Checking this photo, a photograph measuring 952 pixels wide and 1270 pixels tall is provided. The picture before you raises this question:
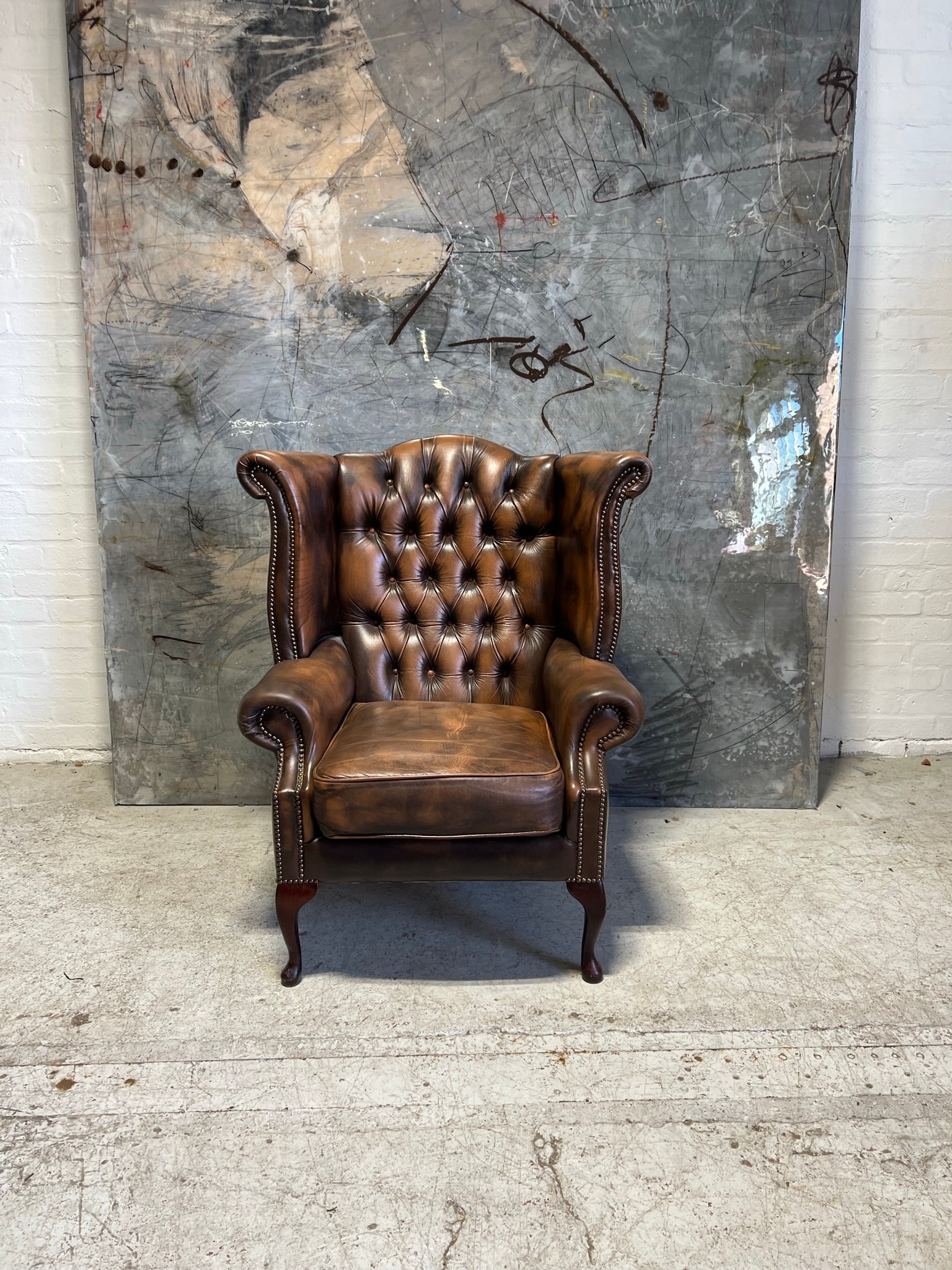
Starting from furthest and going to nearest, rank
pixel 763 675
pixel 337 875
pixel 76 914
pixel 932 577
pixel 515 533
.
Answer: pixel 932 577, pixel 763 675, pixel 515 533, pixel 76 914, pixel 337 875

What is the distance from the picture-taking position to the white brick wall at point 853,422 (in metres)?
2.58

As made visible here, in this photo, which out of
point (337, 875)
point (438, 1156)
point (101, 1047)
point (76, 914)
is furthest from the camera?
point (76, 914)

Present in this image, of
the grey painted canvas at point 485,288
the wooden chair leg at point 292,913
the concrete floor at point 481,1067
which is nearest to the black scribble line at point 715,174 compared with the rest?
the grey painted canvas at point 485,288

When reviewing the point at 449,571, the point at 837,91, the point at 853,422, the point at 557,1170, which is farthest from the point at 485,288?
the point at 557,1170

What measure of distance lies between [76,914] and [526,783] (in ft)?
3.73

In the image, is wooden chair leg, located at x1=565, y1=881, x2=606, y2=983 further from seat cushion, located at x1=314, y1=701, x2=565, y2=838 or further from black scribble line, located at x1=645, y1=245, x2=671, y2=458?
black scribble line, located at x1=645, y1=245, x2=671, y2=458

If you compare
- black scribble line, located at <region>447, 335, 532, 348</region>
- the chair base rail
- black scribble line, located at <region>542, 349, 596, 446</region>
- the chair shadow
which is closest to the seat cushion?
the chair base rail

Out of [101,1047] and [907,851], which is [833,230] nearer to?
[907,851]

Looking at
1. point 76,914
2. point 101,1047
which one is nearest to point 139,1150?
point 101,1047

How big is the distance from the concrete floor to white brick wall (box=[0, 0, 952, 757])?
2.27ft

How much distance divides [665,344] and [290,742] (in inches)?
60.5

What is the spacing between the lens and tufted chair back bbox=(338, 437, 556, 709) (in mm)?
2221

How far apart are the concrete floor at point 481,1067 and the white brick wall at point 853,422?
0.69 m

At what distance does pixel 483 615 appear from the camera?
7.39 feet
